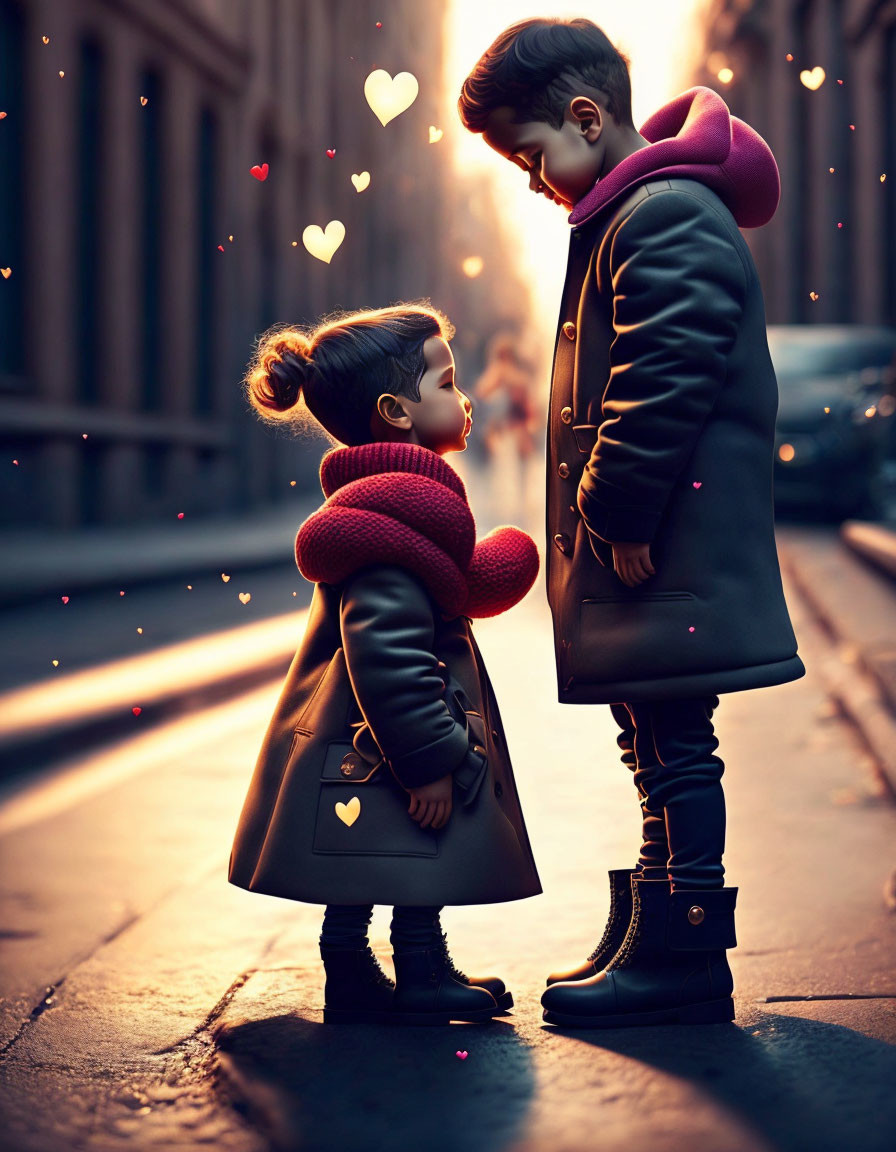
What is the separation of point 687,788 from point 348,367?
3.12 feet

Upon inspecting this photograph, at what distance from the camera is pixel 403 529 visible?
7.77 ft

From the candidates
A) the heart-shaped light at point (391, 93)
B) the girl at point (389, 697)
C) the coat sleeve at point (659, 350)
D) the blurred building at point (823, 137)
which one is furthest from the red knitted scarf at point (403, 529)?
the blurred building at point (823, 137)

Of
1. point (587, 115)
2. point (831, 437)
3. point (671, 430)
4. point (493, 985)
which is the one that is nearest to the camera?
point (671, 430)

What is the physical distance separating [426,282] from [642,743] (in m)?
30.1

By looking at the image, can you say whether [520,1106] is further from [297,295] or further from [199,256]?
[297,295]

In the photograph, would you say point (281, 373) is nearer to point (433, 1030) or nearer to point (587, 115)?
point (587, 115)

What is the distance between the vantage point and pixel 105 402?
46.2ft

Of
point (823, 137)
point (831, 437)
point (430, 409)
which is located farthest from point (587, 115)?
point (823, 137)

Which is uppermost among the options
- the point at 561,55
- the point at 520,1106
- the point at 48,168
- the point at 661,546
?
the point at 48,168

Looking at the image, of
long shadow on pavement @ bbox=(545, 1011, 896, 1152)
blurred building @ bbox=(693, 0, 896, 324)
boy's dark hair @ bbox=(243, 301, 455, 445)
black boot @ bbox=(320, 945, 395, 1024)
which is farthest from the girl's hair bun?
blurred building @ bbox=(693, 0, 896, 324)

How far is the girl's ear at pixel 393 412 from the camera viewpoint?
99.0 inches

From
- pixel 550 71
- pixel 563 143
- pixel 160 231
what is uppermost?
pixel 160 231

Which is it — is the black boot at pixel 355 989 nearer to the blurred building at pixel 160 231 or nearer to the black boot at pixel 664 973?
the black boot at pixel 664 973

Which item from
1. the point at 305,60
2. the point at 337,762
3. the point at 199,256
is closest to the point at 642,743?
the point at 337,762
